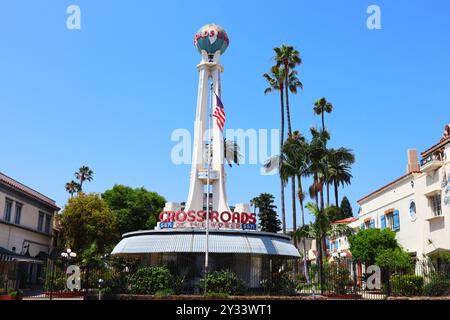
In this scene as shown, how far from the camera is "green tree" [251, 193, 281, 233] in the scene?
2594 inches

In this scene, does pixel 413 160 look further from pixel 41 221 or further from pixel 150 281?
pixel 41 221

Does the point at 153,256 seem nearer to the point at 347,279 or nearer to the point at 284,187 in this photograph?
the point at 347,279

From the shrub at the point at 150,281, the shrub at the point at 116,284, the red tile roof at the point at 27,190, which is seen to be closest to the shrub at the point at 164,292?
the shrub at the point at 150,281

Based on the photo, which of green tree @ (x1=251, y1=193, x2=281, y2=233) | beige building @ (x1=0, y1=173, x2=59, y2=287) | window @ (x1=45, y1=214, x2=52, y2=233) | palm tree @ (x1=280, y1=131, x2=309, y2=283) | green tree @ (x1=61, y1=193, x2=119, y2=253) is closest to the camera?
beige building @ (x1=0, y1=173, x2=59, y2=287)

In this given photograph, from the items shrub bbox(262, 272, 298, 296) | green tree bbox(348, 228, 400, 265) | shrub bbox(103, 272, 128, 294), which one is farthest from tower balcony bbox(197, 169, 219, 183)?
green tree bbox(348, 228, 400, 265)

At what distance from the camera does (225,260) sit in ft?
99.1

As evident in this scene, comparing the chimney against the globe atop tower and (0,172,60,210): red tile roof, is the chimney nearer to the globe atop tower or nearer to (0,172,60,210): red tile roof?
the globe atop tower

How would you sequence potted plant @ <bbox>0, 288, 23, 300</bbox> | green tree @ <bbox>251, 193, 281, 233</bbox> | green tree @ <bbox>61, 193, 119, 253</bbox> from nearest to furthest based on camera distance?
potted plant @ <bbox>0, 288, 23, 300</bbox> < green tree @ <bbox>61, 193, 119, 253</bbox> < green tree @ <bbox>251, 193, 281, 233</bbox>

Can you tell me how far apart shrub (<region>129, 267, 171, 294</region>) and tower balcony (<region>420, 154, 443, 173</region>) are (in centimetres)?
1916

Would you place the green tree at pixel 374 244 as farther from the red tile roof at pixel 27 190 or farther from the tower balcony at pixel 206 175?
the red tile roof at pixel 27 190

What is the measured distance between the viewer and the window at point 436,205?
31656 millimetres

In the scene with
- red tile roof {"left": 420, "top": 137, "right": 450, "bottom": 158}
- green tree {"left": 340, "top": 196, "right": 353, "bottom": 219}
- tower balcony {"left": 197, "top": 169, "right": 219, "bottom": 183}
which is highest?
green tree {"left": 340, "top": 196, "right": 353, "bottom": 219}

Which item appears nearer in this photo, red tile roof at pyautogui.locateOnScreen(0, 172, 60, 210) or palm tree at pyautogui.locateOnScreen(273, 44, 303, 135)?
red tile roof at pyautogui.locateOnScreen(0, 172, 60, 210)

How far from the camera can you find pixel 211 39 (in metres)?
37.3
